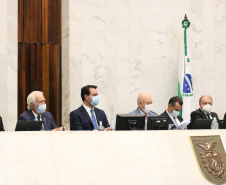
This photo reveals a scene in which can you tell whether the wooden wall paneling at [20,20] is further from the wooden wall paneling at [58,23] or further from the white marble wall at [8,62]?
the wooden wall paneling at [58,23]

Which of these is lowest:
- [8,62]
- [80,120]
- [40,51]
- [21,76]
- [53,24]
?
[80,120]

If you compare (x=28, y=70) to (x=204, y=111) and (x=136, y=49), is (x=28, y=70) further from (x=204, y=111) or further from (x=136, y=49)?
(x=204, y=111)

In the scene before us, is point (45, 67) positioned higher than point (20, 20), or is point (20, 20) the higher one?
point (20, 20)

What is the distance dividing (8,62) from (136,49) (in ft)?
8.49

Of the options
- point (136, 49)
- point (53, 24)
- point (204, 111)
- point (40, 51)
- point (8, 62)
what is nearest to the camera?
point (204, 111)

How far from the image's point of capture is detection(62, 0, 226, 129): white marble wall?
10211 millimetres

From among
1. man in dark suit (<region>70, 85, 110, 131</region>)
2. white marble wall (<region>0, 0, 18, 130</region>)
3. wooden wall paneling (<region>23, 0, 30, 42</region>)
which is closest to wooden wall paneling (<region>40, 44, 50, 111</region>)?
wooden wall paneling (<region>23, 0, 30, 42</region>)

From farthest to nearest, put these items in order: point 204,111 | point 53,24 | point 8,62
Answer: point 53,24 → point 8,62 → point 204,111

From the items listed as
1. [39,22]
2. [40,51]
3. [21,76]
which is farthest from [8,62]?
[39,22]

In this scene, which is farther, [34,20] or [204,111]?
[34,20]
